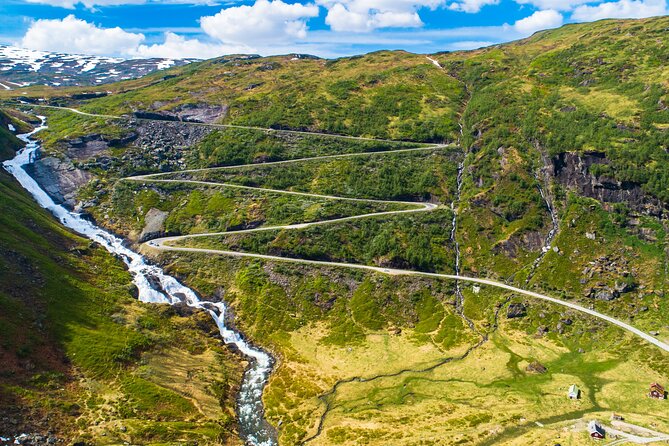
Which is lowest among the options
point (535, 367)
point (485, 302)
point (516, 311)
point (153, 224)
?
point (535, 367)

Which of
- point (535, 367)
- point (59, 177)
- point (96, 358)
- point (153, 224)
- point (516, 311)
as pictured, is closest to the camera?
point (96, 358)

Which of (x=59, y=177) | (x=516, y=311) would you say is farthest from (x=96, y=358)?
(x=59, y=177)

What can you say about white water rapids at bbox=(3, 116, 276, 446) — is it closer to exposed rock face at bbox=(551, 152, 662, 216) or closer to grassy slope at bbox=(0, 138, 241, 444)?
grassy slope at bbox=(0, 138, 241, 444)

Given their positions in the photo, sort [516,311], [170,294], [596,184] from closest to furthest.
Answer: [516,311], [170,294], [596,184]

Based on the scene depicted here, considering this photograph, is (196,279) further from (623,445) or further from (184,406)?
(623,445)

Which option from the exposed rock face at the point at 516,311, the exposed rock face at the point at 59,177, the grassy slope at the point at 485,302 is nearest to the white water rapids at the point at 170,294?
the exposed rock face at the point at 59,177

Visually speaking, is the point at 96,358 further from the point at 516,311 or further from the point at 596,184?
the point at 596,184

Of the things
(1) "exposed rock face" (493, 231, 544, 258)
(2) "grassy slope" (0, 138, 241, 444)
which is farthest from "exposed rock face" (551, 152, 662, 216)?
(2) "grassy slope" (0, 138, 241, 444)

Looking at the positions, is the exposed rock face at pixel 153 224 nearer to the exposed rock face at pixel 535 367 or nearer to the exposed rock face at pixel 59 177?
the exposed rock face at pixel 59 177
